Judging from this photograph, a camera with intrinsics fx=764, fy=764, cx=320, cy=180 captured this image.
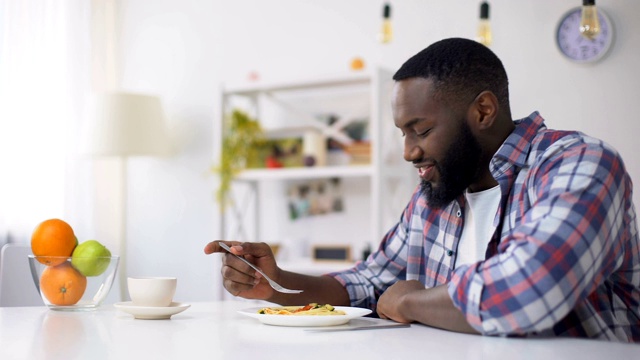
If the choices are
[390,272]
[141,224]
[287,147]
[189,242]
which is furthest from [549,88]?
[141,224]

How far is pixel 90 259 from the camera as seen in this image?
1.57m

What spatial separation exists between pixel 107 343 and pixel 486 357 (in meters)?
0.55

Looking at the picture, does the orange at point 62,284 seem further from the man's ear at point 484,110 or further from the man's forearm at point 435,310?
the man's ear at point 484,110

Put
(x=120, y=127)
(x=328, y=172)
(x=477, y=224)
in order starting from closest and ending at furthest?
(x=477, y=224) → (x=328, y=172) → (x=120, y=127)

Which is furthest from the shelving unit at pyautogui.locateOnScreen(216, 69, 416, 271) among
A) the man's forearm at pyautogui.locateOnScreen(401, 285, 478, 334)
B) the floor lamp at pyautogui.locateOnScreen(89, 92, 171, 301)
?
the man's forearm at pyautogui.locateOnScreen(401, 285, 478, 334)

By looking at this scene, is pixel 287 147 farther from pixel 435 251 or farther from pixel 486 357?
pixel 486 357

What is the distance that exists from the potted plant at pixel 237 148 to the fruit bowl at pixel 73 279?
226 cm

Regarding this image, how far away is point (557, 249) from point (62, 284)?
993 millimetres

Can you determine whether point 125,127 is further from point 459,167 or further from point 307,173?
point 459,167

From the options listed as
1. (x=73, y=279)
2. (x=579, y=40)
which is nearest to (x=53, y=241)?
(x=73, y=279)

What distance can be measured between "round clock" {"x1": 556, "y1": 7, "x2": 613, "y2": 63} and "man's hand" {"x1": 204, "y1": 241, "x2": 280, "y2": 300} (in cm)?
221

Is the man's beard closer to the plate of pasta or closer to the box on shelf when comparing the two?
the plate of pasta

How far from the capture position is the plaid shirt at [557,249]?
116 centimetres

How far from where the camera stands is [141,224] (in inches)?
186
